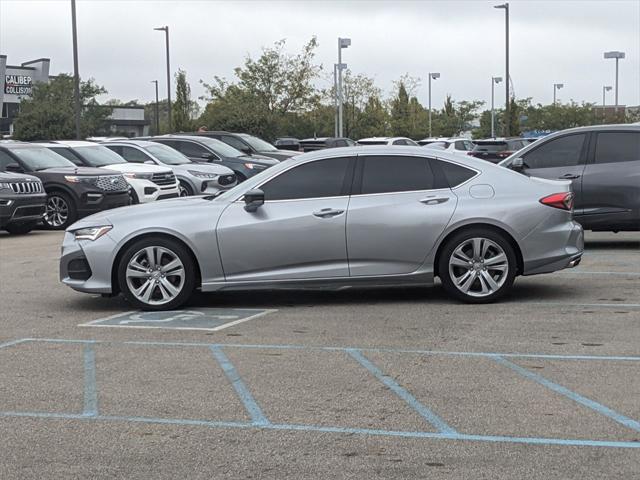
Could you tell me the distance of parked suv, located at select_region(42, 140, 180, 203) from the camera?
2234cm

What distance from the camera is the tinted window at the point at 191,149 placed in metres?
27.0

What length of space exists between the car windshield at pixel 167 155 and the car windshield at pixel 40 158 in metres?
3.29

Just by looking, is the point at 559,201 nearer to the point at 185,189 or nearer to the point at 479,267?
the point at 479,267

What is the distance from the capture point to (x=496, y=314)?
9.64m

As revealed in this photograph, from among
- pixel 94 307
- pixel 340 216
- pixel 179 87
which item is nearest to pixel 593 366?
pixel 340 216

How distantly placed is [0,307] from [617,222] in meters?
8.23

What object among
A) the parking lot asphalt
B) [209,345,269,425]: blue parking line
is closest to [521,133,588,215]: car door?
the parking lot asphalt

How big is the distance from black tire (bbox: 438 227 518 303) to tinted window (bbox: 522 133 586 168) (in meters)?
5.15

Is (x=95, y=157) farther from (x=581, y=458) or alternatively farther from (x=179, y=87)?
(x=179, y=87)

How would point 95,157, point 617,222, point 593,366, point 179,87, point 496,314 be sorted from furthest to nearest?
point 179,87 → point 95,157 → point 617,222 → point 496,314 → point 593,366

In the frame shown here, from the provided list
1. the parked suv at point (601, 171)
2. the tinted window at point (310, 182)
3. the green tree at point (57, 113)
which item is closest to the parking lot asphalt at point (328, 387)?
the tinted window at point (310, 182)

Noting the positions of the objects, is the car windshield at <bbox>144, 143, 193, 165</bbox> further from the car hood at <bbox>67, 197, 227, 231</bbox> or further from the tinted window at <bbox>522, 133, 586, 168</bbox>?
the car hood at <bbox>67, 197, 227, 231</bbox>

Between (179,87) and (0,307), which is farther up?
(179,87)

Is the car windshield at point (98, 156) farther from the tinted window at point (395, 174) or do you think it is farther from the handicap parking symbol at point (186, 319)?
the tinted window at point (395, 174)
